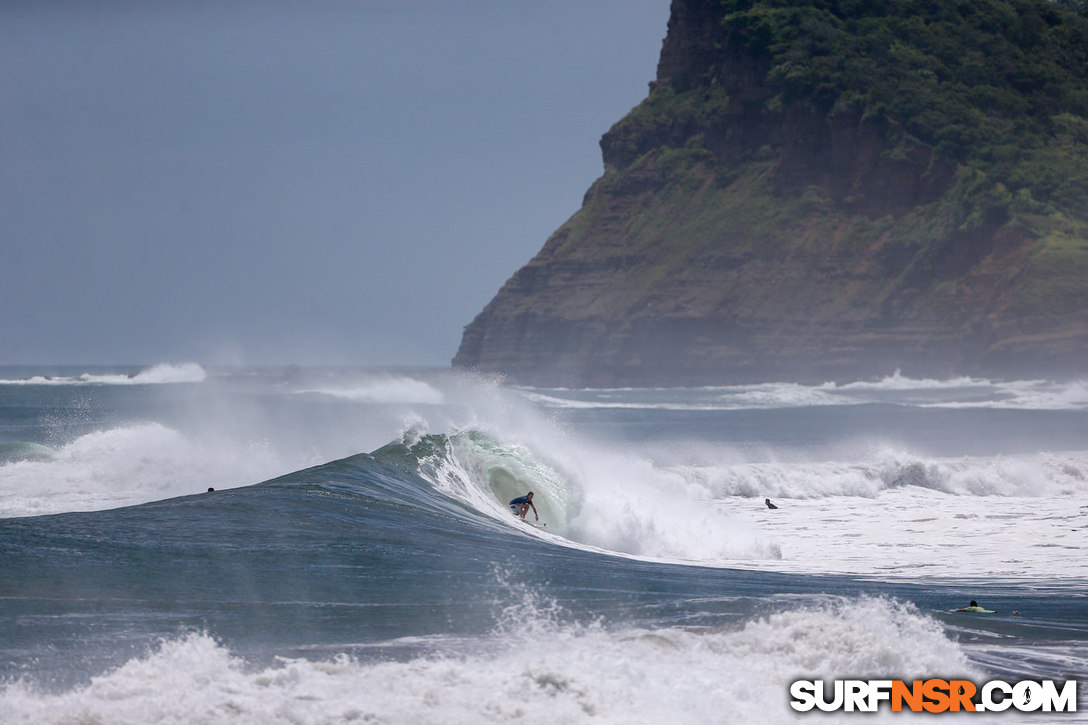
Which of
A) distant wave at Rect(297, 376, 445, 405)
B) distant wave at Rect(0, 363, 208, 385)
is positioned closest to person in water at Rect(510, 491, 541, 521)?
distant wave at Rect(297, 376, 445, 405)

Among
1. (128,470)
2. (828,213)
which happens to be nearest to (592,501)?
(128,470)

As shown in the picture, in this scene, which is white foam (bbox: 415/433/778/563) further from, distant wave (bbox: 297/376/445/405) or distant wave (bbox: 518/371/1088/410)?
distant wave (bbox: 518/371/1088/410)

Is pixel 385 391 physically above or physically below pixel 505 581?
above

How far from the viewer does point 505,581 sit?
1162 centimetres

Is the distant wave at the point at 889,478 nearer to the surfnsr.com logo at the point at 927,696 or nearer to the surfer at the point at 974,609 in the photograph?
the surfer at the point at 974,609

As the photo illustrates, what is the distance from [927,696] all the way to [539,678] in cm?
299

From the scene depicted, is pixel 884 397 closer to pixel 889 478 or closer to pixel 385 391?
pixel 385 391

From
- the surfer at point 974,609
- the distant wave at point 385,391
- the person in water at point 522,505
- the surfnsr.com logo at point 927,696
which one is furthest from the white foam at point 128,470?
the distant wave at point 385,391

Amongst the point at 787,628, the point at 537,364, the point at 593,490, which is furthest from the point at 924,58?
the point at 787,628

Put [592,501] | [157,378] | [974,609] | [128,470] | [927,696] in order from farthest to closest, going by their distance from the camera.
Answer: [157,378] → [128,470] → [592,501] → [974,609] → [927,696]

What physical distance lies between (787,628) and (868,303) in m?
92.5

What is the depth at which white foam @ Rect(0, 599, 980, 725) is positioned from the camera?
7.53 metres

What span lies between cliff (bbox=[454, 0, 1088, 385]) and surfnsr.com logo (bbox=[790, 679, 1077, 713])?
267 ft

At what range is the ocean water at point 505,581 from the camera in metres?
8.02
